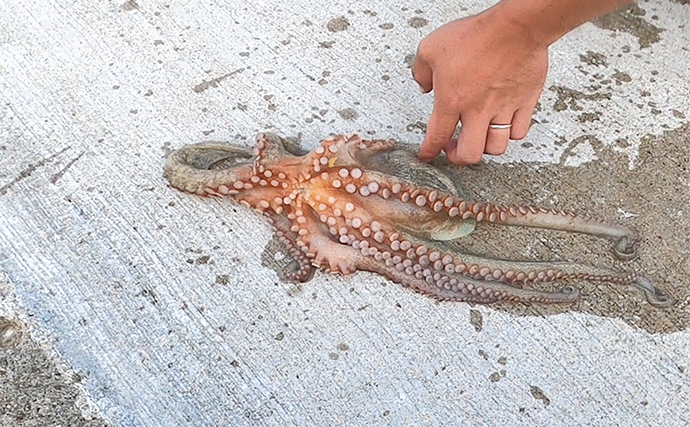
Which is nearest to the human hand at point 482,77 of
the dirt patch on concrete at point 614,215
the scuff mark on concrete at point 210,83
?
the dirt patch on concrete at point 614,215

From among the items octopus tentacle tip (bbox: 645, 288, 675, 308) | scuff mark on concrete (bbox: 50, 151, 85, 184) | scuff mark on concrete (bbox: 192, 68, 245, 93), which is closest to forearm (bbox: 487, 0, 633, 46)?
octopus tentacle tip (bbox: 645, 288, 675, 308)

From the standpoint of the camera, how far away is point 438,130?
7.99ft

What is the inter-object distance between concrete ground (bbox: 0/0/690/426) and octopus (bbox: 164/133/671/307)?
0.16ft

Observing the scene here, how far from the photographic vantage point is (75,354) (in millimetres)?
2338

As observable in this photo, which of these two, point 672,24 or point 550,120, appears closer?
point 550,120

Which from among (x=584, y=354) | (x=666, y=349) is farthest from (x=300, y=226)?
(x=666, y=349)

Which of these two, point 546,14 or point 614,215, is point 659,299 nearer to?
point 614,215

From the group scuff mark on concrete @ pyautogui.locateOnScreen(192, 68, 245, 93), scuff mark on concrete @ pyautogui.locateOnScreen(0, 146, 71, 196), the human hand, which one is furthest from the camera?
scuff mark on concrete @ pyautogui.locateOnScreen(192, 68, 245, 93)

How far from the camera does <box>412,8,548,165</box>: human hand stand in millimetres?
2201

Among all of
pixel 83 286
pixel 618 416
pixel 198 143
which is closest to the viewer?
pixel 618 416

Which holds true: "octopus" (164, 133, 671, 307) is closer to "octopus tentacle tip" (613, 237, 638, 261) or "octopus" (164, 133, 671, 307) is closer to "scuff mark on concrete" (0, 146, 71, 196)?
"octopus tentacle tip" (613, 237, 638, 261)

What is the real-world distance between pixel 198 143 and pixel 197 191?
26cm

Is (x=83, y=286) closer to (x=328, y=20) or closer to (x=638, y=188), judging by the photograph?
(x=328, y=20)

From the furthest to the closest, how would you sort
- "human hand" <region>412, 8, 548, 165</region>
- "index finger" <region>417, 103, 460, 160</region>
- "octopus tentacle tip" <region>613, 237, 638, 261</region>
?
1. "octopus tentacle tip" <region>613, 237, 638, 261</region>
2. "index finger" <region>417, 103, 460, 160</region>
3. "human hand" <region>412, 8, 548, 165</region>
